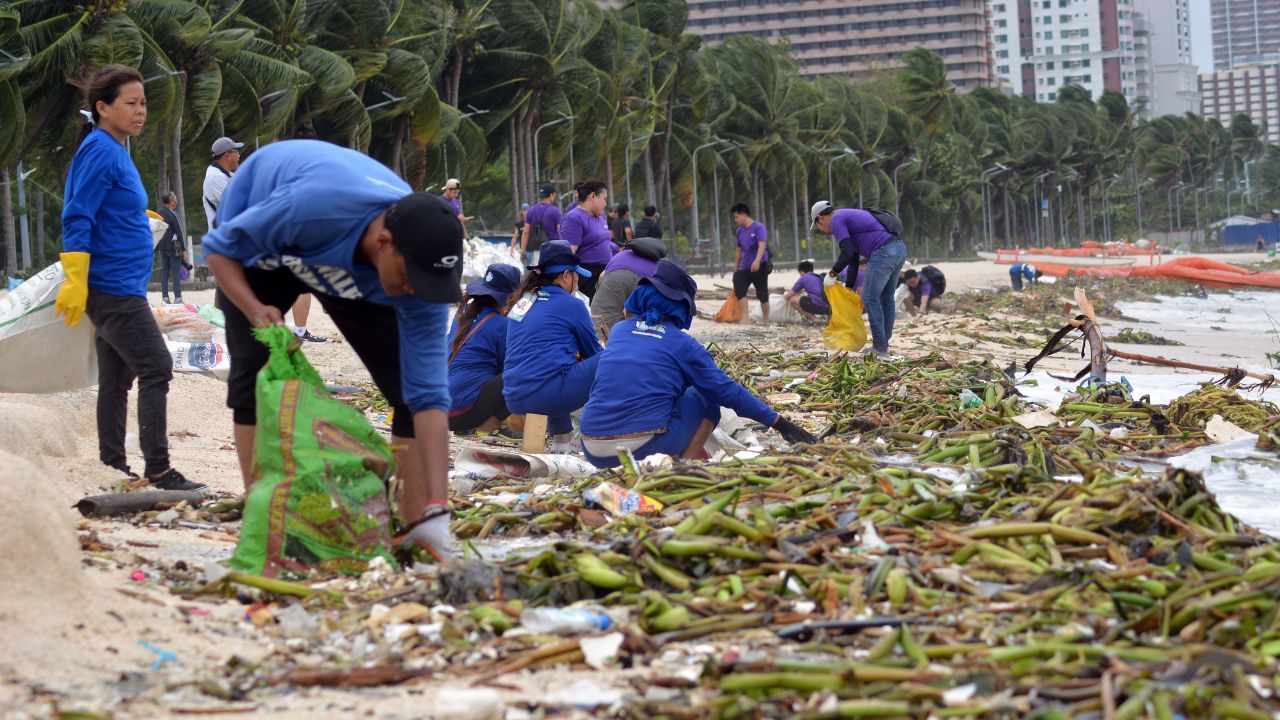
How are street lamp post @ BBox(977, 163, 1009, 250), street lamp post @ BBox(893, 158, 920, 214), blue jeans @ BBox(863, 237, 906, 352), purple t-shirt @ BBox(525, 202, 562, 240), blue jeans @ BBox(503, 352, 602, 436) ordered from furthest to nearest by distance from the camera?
street lamp post @ BBox(977, 163, 1009, 250)
street lamp post @ BBox(893, 158, 920, 214)
purple t-shirt @ BBox(525, 202, 562, 240)
blue jeans @ BBox(863, 237, 906, 352)
blue jeans @ BBox(503, 352, 602, 436)

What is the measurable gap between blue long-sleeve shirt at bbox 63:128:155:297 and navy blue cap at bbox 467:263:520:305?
2.75 m

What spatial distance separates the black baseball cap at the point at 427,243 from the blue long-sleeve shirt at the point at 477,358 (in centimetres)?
418

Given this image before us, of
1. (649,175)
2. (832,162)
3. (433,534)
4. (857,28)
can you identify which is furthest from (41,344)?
(857,28)

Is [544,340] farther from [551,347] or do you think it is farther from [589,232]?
[589,232]

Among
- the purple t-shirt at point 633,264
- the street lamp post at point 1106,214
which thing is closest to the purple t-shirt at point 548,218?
the purple t-shirt at point 633,264

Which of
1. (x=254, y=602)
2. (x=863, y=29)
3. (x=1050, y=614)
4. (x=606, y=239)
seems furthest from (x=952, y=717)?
(x=863, y=29)

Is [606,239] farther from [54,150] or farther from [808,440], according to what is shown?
[54,150]

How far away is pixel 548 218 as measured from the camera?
14.4 meters

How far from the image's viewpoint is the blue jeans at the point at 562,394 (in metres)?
7.43

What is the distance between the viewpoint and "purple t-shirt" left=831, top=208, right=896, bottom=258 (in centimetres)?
1272

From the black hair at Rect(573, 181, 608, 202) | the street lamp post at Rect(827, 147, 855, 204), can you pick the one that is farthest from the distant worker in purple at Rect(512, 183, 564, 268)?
the street lamp post at Rect(827, 147, 855, 204)

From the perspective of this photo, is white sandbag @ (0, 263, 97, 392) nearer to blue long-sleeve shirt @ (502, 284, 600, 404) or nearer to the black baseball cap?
blue long-sleeve shirt @ (502, 284, 600, 404)

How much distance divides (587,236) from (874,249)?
267 cm

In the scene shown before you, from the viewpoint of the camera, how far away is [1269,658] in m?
3.02
